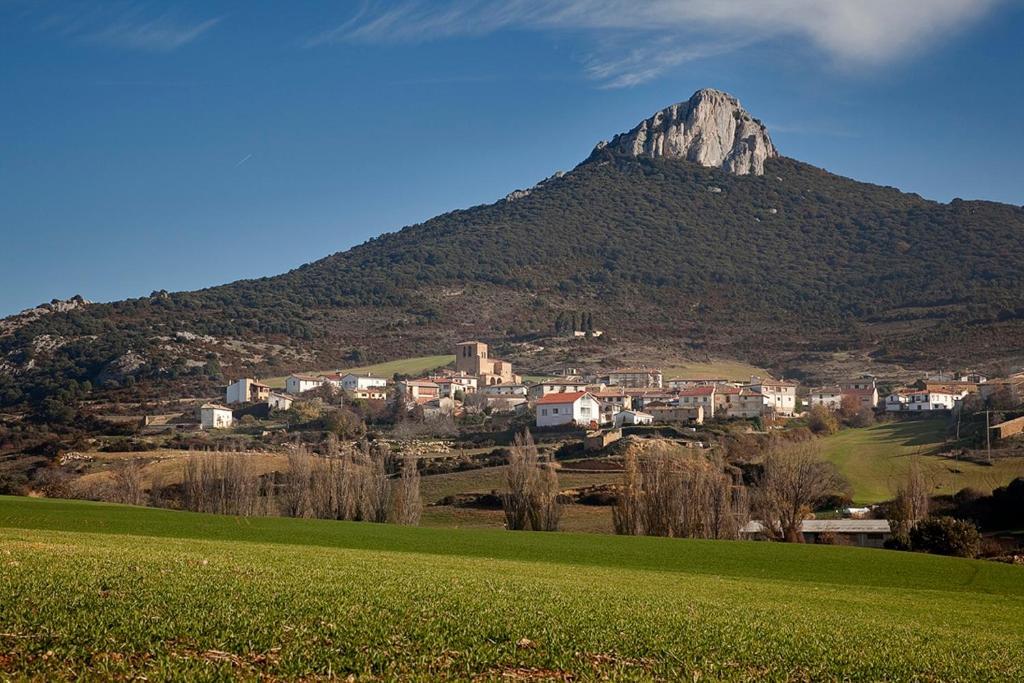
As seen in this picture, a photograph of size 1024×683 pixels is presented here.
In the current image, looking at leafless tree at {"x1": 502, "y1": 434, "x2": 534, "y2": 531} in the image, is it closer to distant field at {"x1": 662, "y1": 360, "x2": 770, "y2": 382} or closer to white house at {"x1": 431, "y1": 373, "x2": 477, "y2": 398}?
white house at {"x1": 431, "y1": 373, "x2": 477, "y2": 398}

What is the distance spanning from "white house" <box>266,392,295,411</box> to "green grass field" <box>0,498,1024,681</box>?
9027 centimetres

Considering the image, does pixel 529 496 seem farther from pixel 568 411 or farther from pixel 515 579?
pixel 568 411

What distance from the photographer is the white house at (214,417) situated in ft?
335

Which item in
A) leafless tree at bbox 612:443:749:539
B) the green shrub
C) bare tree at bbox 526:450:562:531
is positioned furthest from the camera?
bare tree at bbox 526:450:562:531

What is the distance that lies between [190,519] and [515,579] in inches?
886

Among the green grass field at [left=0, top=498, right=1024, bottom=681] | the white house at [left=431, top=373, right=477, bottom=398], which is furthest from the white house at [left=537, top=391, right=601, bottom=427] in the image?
the green grass field at [left=0, top=498, right=1024, bottom=681]

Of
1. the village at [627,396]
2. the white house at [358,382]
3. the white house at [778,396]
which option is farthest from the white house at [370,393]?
the white house at [778,396]

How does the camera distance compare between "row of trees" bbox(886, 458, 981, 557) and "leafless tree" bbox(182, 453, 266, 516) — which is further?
"leafless tree" bbox(182, 453, 266, 516)

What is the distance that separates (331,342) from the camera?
16312 centimetres

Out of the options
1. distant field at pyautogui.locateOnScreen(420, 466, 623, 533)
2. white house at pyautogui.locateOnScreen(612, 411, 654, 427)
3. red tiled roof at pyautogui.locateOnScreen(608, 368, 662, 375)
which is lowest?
distant field at pyautogui.locateOnScreen(420, 466, 623, 533)

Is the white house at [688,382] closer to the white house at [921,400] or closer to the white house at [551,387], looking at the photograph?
the white house at [551,387]

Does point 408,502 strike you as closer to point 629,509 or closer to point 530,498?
point 530,498

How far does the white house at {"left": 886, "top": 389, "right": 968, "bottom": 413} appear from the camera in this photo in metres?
113

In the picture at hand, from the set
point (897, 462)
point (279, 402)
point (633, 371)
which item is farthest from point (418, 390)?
point (897, 462)
